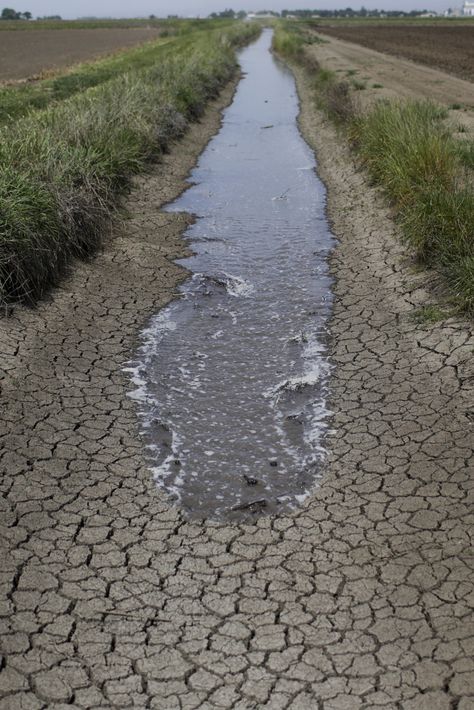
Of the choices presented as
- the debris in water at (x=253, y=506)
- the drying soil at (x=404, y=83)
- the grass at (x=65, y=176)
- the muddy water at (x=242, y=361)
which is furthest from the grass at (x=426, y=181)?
the grass at (x=65, y=176)

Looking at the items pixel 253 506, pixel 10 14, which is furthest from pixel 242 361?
pixel 10 14

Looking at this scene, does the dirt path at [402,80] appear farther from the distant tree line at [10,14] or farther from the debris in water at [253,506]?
the distant tree line at [10,14]

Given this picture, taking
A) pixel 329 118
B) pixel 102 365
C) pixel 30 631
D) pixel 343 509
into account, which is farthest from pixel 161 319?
pixel 329 118

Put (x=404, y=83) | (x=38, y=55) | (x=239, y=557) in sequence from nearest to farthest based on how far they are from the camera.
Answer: (x=239, y=557) < (x=404, y=83) < (x=38, y=55)

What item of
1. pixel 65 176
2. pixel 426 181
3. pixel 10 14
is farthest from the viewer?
pixel 10 14

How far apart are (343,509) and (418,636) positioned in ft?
3.67

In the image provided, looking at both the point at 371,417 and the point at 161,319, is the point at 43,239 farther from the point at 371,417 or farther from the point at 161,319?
the point at 371,417

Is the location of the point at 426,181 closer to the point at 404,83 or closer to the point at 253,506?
the point at 253,506

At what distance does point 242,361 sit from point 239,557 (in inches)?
111

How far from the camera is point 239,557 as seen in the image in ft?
14.3

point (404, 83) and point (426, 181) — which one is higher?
point (426, 181)

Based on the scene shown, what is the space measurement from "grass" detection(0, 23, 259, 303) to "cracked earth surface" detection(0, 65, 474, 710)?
0.77m

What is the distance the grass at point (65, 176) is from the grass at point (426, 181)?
3454mm

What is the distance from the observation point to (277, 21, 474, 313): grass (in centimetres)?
777
